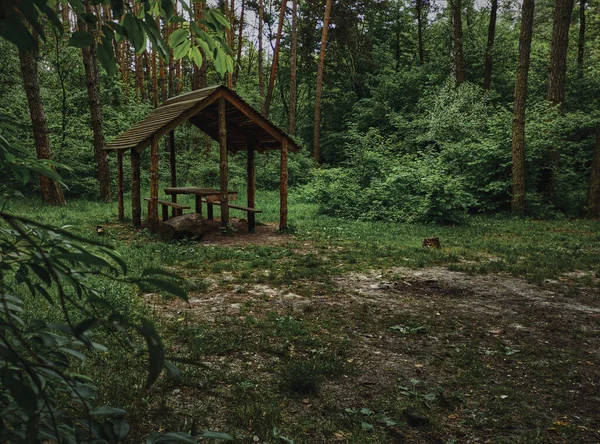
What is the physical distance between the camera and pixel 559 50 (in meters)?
15.4

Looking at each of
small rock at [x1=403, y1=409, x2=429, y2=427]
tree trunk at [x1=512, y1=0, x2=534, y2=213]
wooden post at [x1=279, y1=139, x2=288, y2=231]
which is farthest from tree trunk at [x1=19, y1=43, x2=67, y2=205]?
tree trunk at [x1=512, y1=0, x2=534, y2=213]

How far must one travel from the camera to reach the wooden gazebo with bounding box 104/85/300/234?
9.88 m

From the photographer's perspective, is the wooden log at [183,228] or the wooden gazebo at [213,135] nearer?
the wooden log at [183,228]

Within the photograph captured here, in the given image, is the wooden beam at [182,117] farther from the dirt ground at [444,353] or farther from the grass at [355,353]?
the dirt ground at [444,353]

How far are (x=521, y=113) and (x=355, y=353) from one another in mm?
13727

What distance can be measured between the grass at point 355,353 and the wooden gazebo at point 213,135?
280cm

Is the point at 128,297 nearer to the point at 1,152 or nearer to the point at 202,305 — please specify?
the point at 202,305

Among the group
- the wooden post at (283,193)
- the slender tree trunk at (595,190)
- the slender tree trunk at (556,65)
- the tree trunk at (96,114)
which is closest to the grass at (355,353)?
the wooden post at (283,193)

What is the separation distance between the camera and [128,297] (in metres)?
5.14

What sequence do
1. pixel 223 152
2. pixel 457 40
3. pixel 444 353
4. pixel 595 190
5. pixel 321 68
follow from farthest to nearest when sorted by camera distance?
1. pixel 321 68
2. pixel 457 40
3. pixel 595 190
4. pixel 223 152
5. pixel 444 353

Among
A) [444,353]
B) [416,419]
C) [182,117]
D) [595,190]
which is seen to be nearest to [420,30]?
[595,190]

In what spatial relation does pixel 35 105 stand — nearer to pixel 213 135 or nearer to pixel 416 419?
pixel 213 135

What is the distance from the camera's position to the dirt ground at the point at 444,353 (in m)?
2.96

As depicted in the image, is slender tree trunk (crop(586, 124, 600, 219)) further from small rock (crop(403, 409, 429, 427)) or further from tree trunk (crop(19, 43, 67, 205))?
tree trunk (crop(19, 43, 67, 205))
